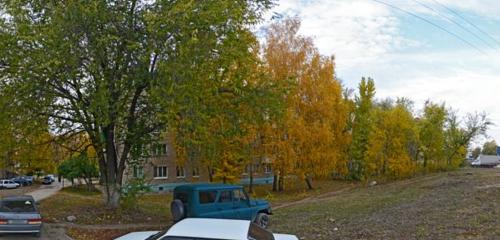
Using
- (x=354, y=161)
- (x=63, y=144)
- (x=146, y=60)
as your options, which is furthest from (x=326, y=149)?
(x=146, y=60)

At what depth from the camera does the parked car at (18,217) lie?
14164 millimetres

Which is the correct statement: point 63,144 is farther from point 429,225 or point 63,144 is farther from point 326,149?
point 326,149

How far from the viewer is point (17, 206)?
49.2ft

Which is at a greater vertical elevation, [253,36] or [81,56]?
[253,36]

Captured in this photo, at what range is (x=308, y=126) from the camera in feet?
134

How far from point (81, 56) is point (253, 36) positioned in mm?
7536

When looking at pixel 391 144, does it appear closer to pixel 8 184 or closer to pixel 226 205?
pixel 226 205

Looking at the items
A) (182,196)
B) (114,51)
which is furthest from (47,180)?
(182,196)

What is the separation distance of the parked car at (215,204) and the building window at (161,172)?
37682 mm

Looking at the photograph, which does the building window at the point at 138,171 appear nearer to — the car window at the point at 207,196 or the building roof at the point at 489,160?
the car window at the point at 207,196

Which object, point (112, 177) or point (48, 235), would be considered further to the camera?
point (112, 177)

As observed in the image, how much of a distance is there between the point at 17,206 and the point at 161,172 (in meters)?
39.2

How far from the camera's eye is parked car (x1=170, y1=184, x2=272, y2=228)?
15789mm

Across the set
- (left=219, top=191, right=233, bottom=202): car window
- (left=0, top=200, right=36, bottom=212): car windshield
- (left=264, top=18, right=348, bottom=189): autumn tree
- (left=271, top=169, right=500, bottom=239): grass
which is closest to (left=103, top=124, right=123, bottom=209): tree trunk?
(left=0, top=200, right=36, bottom=212): car windshield
